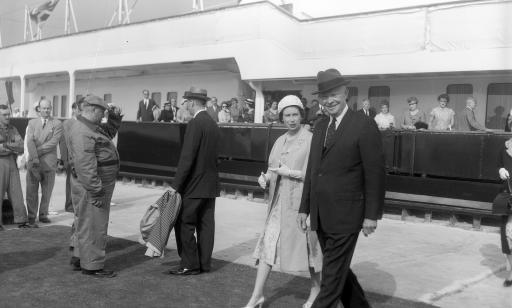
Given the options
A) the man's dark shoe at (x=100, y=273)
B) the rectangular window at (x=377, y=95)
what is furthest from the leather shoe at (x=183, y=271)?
the rectangular window at (x=377, y=95)

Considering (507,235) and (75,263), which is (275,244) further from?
(507,235)

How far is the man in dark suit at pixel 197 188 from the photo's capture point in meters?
5.54

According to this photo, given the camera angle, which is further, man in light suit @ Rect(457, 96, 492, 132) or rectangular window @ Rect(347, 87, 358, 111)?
rectangular window @ Rect(347, 87, 358, 111)

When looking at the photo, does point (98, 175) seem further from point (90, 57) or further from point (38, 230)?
point (90, 57)

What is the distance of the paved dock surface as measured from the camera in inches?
211

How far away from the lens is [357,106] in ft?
46.2

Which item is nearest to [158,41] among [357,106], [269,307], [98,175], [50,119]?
[357,106]

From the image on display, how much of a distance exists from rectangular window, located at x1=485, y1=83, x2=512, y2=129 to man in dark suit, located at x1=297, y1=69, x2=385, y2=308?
9.57 metres

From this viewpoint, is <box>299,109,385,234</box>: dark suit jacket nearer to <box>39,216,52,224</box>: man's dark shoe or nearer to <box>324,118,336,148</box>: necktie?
<box>324,118,336,148</box>: necktie

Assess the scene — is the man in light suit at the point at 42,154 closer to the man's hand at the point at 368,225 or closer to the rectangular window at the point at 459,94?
the man's hand at the point at 368,225

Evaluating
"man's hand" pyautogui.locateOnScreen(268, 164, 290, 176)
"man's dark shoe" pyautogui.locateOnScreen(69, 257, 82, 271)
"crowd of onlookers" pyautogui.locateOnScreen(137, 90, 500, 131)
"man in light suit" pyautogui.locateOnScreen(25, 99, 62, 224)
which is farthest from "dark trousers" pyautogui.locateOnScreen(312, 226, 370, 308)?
"man in light suit" pyautogui.locateOnScreen(25, 99, 62, 224)

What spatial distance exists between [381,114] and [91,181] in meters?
7.91

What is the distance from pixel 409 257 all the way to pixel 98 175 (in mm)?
4051

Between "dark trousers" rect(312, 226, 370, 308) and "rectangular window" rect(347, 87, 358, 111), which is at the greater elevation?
"rectangular window" rect(347, 87, 358, 111)
